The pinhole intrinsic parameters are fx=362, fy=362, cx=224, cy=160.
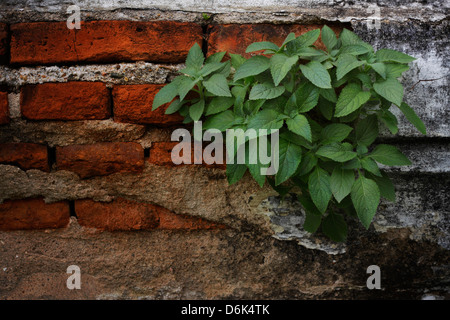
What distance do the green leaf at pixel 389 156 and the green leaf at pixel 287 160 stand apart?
0.69 ft

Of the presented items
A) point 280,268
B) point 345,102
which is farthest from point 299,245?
point 345,102

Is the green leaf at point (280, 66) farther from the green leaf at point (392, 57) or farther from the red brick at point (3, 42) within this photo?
the red brick at point (3, 42)

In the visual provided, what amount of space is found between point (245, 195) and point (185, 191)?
0.17m

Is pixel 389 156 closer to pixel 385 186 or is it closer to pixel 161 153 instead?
pixel 385 186

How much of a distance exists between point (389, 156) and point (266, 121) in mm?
336

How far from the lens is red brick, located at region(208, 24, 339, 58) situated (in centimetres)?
101

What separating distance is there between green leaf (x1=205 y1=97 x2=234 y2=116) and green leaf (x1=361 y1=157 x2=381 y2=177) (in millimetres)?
367

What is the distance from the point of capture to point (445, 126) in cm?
103

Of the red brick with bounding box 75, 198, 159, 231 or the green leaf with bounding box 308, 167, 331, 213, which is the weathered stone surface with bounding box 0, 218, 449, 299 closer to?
the red brick with bounding box 75, 198, 159, 231

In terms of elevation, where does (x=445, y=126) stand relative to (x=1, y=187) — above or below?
above

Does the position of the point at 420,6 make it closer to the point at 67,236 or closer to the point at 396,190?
the point at 396,190

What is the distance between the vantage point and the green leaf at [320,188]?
0.89 meters

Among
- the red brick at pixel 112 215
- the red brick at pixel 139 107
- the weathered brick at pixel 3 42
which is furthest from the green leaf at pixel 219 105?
the weathered brick at pixel 3 42

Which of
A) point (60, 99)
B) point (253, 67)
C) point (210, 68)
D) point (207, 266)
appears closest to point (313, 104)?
point (253, 67)
